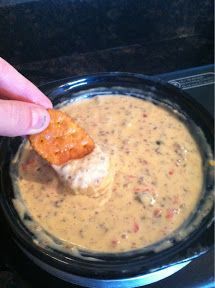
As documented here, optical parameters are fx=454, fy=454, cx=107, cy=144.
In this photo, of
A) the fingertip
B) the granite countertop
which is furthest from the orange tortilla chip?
the granite countertop

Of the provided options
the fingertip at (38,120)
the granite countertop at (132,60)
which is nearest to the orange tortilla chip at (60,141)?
the fingertip at (38,120)

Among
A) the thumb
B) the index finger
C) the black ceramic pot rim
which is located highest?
the index finger

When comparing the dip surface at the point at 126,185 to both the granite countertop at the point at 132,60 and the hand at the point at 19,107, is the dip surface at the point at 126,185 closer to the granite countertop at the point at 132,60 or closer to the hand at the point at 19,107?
the hand at the point at 19,107

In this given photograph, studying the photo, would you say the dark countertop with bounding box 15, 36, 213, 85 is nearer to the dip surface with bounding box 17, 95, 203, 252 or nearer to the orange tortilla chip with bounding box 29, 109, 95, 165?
the dip surface with bounding box 17, 95, 203, 252

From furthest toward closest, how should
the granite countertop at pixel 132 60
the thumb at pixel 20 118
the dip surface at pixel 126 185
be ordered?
the granite countertop at pixel 132 60 < the dip surface at pixel 126 185 < the thumb at pixel 20 118

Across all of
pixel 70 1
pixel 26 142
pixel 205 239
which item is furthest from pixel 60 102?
pixel 205 239

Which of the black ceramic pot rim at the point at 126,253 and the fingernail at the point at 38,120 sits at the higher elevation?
the fingernail at the point at 38,120
